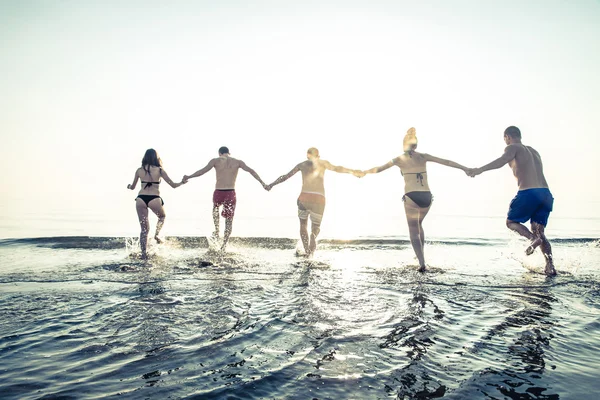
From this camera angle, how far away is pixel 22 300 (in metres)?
4.61

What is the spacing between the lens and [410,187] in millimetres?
7848

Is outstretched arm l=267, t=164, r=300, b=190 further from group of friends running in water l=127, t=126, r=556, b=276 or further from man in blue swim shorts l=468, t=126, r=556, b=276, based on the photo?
man in blue swim shorts l=468, t=126, r=556, b=276

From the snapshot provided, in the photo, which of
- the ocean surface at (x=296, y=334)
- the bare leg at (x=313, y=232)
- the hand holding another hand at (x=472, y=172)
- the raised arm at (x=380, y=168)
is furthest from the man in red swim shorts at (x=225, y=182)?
the hand holding another hand at (x=472, y=172)

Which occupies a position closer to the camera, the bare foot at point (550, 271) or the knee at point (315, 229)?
the bare foot at point (550, 271)

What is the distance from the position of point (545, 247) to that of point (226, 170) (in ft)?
25.4

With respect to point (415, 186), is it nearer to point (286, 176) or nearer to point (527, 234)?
point (527, 234)

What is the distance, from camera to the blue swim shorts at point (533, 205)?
7.24 meters

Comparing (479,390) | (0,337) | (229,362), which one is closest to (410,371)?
(479,390)

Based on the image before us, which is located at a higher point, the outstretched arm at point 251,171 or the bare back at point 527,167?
the outstretched arm at point 251,171

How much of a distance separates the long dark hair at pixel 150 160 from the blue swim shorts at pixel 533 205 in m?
8.01

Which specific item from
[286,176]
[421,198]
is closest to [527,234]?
[421,198]

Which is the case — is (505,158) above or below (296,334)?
above

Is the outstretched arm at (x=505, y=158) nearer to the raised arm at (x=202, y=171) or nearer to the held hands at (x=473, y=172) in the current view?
the held hands at (x=473, y=172)

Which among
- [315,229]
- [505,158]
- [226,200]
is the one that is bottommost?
[315,229]
